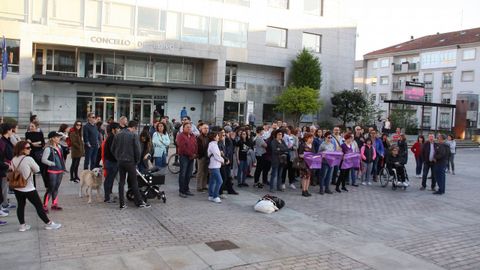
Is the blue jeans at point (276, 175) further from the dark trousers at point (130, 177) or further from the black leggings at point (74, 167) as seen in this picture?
the black leggings at point (74, 167)

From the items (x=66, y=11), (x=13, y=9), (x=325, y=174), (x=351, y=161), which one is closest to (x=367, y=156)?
(x=351, y=161)

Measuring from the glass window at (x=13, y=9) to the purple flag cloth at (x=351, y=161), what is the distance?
26423 millimetres

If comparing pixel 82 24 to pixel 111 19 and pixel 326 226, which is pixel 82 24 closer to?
pixel 111 19

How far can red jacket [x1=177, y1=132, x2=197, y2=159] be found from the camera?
10562 mm

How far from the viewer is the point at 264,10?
130 ft

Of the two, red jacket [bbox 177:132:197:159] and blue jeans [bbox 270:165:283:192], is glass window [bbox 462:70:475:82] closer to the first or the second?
blue jeans [bbox 270:165:283:192]

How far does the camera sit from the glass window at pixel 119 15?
32.8 meters

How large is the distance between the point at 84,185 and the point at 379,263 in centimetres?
646

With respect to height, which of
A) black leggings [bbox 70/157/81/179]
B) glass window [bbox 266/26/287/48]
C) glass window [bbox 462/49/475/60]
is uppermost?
glass window [bbox 462/49/475/60]

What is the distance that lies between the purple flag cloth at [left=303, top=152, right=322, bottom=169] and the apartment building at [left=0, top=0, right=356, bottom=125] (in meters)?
17.9

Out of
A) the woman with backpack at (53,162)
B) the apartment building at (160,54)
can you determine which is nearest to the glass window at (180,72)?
the apartment building at (160,54)

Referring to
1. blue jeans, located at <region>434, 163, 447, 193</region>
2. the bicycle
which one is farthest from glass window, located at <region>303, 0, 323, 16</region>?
blue jeans, located at <region>434, 163, 447, 193</region>

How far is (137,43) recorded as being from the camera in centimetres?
3394

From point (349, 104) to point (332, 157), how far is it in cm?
3146
